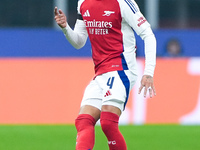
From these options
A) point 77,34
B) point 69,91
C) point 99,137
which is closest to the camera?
point 77,34

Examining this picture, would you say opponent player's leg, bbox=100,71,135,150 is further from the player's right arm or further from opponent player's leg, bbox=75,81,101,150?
the player's right arm

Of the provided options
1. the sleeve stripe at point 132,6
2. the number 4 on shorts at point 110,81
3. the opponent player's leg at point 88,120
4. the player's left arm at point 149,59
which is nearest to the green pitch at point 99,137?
the opponent player's leg at point 88,120

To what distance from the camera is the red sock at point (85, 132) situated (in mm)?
5509

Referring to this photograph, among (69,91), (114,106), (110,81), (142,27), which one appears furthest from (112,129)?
(69,91)

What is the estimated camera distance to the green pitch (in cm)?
821

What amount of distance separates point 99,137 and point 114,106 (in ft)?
11.4

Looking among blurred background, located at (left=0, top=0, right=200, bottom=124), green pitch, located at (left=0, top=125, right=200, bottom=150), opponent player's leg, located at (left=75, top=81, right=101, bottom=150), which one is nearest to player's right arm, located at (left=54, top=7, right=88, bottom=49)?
opponent player's leg, located at (left=75, top=81, right=101, bottom=150)

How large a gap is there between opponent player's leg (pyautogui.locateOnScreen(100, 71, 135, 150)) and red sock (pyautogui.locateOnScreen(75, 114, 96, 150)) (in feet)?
0.36

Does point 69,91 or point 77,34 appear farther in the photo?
point 69,91

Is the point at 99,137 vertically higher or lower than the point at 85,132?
lower

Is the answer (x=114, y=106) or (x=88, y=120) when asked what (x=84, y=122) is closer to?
(x=88, y=120)

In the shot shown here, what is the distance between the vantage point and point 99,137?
29.9ft

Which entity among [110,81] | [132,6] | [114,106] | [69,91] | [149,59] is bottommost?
[69,91]

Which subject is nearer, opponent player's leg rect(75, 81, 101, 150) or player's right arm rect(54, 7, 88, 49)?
Result: opponent player's leg rect(75, 81, 101, 150)
